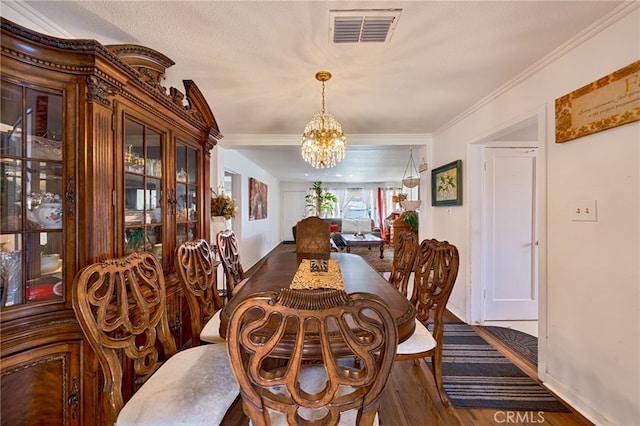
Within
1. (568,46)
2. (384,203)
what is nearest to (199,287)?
(568,46)

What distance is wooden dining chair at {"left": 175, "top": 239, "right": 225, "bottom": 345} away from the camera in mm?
1602

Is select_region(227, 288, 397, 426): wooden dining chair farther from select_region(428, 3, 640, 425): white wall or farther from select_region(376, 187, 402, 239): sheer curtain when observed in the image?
select_region(376, 187, 402, 239): sheer curtain

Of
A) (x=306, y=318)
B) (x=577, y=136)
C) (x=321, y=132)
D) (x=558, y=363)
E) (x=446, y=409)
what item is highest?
(x=321, y=132)

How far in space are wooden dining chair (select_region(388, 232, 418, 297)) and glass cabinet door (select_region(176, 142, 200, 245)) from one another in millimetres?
1793

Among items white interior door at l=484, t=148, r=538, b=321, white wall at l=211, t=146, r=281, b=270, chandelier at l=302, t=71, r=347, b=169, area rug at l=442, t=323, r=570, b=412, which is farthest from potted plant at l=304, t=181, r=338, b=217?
area rug at l=442, t=323, r=570, b=412

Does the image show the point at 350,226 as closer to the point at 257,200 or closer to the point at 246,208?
the point at 257,200

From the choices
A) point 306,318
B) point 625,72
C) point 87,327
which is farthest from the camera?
point 625,72

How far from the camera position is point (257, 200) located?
661 cm

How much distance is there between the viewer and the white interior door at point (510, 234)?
116 inches

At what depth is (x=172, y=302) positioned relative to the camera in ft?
6.18

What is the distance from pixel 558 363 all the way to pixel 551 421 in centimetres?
40

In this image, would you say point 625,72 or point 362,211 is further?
point 362,211

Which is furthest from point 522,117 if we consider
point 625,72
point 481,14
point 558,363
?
point 558,363

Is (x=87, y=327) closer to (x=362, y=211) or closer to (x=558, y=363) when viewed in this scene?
(x=558, y=363)
